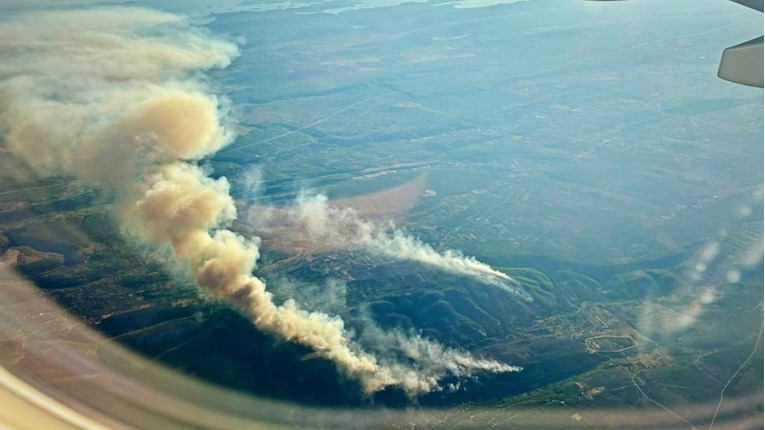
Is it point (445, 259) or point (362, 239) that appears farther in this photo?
point (362, 239)

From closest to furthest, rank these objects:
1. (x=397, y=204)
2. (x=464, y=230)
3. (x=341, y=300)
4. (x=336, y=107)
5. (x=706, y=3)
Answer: (x=341, y=300), (x=464, y=230), (x=397, y=204), (x=336, y=107), (x=706, y=3)

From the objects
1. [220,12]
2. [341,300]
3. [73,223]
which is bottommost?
[341,300]

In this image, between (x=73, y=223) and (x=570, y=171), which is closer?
(x=73, y=223)

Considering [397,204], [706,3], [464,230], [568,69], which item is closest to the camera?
[464,230]

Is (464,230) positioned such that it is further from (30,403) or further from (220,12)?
(30,403)

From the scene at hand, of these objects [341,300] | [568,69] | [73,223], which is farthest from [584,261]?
[568,69]

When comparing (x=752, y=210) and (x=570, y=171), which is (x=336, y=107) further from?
(x=752, y=210)

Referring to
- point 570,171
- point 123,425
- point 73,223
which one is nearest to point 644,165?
point 570,171

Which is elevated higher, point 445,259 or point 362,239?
point 362,239

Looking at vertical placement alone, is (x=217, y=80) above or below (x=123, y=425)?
below
